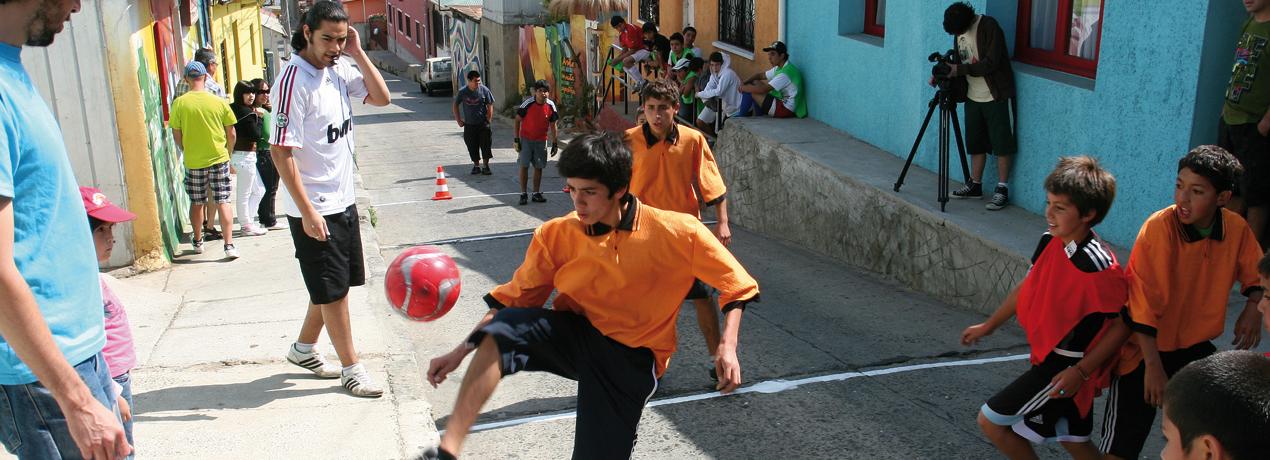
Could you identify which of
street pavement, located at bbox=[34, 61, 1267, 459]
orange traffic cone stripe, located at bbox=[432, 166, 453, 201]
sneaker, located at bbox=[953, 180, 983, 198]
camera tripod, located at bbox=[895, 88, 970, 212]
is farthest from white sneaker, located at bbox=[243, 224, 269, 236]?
sneaker, located at bbox=[953, 180, 983, 198]

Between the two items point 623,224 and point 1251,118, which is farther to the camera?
point 1251,118

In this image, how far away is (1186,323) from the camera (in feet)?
14.0

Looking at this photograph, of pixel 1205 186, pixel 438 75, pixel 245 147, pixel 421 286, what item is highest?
pixel 1205 186

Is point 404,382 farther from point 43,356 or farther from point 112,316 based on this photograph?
point 43,356

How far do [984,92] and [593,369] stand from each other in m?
6.33

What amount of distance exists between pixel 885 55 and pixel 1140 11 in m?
4.03

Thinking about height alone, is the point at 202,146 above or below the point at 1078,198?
below

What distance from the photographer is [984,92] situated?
938 centimetres

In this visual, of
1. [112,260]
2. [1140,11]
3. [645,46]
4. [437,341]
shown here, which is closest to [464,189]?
[645,46]

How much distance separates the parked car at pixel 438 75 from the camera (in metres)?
41.2

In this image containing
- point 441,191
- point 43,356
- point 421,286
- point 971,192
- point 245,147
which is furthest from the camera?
point 441,191

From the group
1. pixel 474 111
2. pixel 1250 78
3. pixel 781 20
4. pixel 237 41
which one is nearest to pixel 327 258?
pixel 1250 78

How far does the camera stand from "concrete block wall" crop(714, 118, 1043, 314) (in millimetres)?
8391

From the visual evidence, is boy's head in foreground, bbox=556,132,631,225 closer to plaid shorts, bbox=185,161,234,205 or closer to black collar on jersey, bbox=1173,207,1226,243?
black collar on jersey, bbox=1173,207,1226,243
